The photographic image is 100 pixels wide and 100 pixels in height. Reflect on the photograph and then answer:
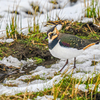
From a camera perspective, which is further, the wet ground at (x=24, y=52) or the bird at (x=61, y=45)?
the wet ground at (x=24, y=52)

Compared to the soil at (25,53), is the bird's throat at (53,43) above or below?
above

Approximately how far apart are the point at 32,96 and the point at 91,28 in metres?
3.86

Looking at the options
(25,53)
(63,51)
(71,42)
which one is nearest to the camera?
(63,51)

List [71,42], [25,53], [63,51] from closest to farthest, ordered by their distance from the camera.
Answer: [63,51] → [71,42] → [25,53]

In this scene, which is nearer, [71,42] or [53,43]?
[53,43]

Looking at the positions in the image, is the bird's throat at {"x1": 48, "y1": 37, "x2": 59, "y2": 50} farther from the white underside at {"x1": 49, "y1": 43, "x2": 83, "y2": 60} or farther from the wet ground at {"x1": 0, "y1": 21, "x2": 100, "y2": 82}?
the wet ground at {"x1": 0, "y1": 21, "x2": 100, "y2": 82}

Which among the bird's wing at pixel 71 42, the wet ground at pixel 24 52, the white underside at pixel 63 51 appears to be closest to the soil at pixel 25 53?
the wet ground at pixel 24 52

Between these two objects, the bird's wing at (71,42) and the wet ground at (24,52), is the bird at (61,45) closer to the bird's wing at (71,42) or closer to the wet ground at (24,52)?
the bird's wing at (71,42)

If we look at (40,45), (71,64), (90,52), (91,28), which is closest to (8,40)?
(40,45)

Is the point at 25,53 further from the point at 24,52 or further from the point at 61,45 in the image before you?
the point at 61,45

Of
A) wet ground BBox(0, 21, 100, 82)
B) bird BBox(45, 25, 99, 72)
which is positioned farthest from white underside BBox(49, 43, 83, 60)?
wet ground BBox(0, 21, 100, 82)

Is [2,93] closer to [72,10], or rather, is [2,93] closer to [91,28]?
[91,28]

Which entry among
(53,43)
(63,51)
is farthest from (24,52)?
(63,51)

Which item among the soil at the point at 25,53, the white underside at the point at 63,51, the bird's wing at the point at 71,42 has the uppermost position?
the bird's wing at the point at 71,42
